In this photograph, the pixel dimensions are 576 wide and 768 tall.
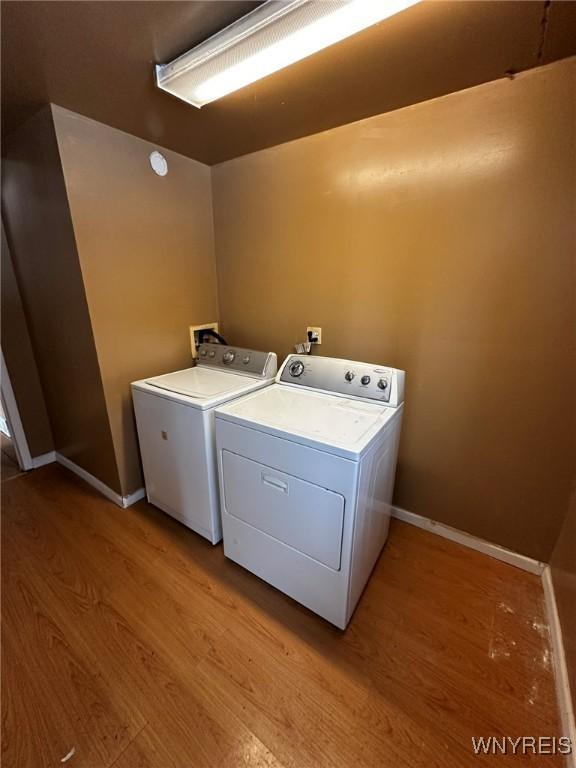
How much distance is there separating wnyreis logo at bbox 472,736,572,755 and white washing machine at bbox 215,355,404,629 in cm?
50

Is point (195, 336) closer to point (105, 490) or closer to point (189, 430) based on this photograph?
point (189, 430)

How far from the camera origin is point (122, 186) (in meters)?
1.70

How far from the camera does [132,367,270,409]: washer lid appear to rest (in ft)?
4.91

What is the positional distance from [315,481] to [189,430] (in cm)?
72

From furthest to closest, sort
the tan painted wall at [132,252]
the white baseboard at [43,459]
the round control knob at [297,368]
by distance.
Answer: the white baseboard at [43,459]
the round control knob at [297,368]
the tan painted wall at [132,252]

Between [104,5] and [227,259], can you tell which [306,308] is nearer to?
[227,259]

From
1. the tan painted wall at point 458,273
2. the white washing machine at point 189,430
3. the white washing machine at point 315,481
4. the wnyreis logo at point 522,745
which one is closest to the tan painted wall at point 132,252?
the white washing machine at point 189,430

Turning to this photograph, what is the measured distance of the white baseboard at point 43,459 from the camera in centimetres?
242

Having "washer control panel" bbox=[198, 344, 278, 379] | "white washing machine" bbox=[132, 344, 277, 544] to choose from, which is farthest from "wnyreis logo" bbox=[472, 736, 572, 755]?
"washer control panel" bbox=[198, 344, 278, 379]

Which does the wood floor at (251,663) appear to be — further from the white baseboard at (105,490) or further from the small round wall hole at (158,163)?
the small round wall hole at (158,163)

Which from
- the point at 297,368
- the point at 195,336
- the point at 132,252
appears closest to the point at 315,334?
the point at 297,368

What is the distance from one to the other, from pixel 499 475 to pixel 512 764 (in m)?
0.99

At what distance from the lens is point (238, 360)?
1.99m

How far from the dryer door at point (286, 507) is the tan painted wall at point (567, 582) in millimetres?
834
